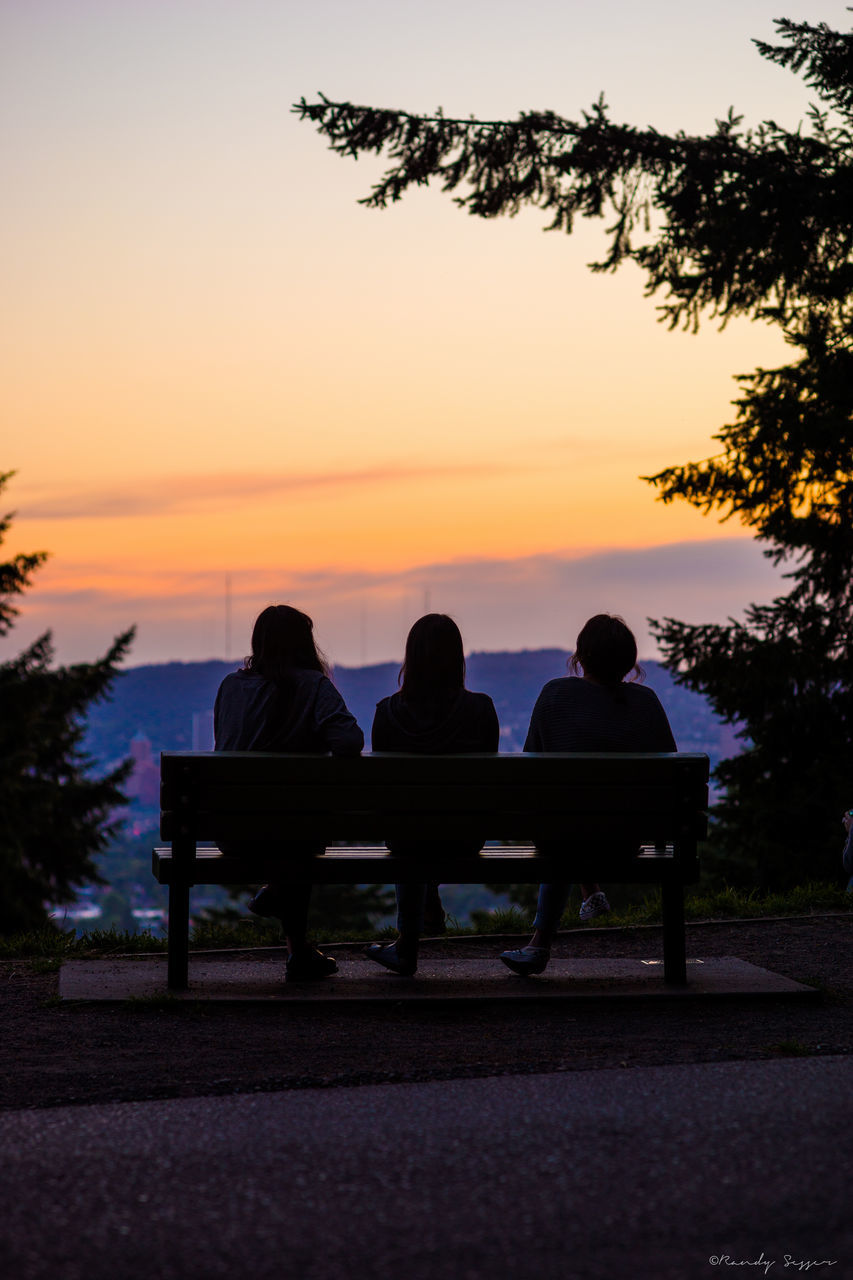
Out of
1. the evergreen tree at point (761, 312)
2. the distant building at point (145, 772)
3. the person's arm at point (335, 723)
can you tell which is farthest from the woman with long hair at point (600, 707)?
the distant building at point (145, 772)

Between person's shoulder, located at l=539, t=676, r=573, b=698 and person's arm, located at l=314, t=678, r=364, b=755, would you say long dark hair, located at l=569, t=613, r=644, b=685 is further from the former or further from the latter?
person's arm, located at l=314, t=678, r=364, b=755

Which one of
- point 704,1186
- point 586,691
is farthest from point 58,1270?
point 586,691

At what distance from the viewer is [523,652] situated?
124 metres

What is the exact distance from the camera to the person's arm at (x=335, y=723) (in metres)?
5.98

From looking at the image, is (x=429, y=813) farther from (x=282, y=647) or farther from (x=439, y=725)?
(x=282, y=647)

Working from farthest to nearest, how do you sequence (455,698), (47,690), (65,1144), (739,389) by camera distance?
(47,690) < (739,389) < (455,698) < (65,1144)

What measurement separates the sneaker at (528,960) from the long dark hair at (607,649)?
1302 millimetres

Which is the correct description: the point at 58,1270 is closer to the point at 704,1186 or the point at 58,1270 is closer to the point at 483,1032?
the point at 704,1186

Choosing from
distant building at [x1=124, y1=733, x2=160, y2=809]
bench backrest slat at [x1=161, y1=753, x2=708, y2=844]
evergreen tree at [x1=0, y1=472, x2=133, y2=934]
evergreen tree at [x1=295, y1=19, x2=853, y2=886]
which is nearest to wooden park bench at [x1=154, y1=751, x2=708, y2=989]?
bench backrest slat at [x1=161, y1=753, x2=708, y2=844]

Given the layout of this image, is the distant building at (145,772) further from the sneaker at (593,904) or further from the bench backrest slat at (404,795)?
the bench backrest slat at (404,795)

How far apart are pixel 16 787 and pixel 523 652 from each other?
99.2 metres

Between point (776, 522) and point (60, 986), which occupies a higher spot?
point (776, 522)

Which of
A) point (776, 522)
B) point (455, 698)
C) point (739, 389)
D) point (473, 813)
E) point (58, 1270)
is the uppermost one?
point (739, 389)

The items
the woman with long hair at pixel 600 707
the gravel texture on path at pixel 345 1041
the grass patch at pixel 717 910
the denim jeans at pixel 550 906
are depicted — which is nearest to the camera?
the gravel texture on path at pixel 345 1041
